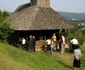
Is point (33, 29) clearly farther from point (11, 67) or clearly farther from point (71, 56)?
point (11, 67)

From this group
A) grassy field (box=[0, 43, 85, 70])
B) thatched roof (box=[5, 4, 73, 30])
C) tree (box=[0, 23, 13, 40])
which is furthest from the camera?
thatched roof (box=[5, 4, 73, 30])

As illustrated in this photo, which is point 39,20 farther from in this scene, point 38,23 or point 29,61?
point 29,61

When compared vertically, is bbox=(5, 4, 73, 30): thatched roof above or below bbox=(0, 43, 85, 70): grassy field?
above

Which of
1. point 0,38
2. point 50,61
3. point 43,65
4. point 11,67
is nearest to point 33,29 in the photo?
point 0,38

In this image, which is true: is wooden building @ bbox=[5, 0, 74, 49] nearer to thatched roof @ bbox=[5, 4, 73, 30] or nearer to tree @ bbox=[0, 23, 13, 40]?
thatched roof @ bbox=[5, 4, 73, 30]

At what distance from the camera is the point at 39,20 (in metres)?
24.1

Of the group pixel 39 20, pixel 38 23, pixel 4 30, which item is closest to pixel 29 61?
pixel 4 30

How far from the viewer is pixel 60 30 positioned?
2573 cm

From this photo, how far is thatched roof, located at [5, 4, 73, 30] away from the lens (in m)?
23.0

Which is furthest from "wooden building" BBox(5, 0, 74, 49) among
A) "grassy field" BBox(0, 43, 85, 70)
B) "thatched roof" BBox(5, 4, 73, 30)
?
"grassy field" BBox(0, 43, 85, 70)

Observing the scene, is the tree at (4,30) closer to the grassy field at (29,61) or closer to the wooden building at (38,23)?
the wooden building at (38,23)

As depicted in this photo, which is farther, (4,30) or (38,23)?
(38,23)

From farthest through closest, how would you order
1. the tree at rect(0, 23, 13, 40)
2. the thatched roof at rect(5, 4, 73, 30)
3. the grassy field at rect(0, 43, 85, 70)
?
the thatched roof at rect(5, 4, 73, 30) < the tree at rect(0, 23, 13, 40) < the grassy field at rect(0, 43, 85, 70)

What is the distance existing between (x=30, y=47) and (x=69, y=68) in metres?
5.99
